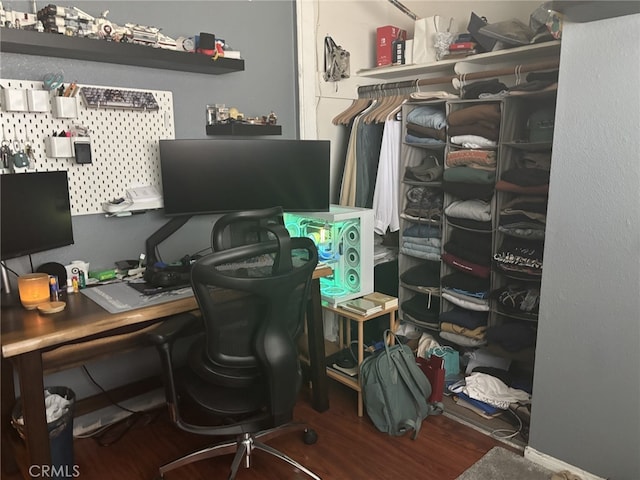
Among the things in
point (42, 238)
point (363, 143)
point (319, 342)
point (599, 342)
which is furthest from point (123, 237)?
point (599, 342)

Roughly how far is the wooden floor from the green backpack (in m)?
0.07

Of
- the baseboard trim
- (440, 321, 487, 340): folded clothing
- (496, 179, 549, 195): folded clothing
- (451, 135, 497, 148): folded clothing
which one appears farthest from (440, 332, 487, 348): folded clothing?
(451, 135, 497, 148): folded clothing

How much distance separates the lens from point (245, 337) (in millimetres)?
1838

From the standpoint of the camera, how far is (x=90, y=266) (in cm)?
245

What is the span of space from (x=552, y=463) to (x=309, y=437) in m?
1.08

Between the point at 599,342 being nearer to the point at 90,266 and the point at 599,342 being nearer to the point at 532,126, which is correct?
the point at 532,126

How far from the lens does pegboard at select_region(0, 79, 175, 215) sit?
2168 millimetres

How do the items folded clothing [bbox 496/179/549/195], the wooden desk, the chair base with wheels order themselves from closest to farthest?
the wooden desk < the chair base with wheels < folded clothing [bbox 496/179/549/195]

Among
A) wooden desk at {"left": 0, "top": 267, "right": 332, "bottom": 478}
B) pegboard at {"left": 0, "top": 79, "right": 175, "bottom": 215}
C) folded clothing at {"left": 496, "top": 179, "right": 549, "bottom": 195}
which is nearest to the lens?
wooden desk at {"left": 0, "top": 267, "right": 332, "bottom": 478}

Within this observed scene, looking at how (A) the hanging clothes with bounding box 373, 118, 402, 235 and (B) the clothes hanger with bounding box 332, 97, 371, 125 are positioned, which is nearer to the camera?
(A) the hanging clothes with bounding box 373, 118, 402, 235

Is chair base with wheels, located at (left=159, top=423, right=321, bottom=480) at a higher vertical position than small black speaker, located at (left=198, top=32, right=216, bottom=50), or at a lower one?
lower

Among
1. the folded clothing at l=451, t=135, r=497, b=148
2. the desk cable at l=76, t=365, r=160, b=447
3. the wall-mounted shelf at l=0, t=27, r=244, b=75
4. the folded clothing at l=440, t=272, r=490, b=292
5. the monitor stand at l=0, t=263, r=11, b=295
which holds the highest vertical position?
the wall-mounted shelf at l=0, t=27, r=244, b=75

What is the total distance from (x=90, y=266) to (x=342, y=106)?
1.96m

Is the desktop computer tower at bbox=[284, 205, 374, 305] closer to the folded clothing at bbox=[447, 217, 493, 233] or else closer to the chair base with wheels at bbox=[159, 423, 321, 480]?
the folded clothing at bbox=[447, 217, 493, 233]
